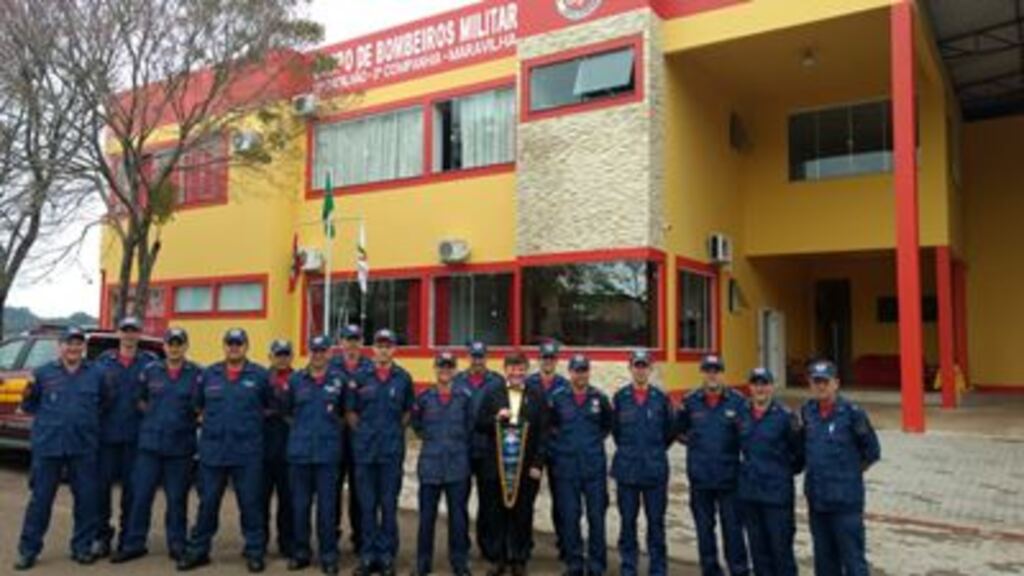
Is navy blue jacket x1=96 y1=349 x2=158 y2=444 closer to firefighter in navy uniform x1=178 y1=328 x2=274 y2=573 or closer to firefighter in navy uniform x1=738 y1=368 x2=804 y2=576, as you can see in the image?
firefighter in navy uniform x1=178 y1=328 x2=274 y2=573

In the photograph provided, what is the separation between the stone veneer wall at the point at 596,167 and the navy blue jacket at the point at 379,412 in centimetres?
1075

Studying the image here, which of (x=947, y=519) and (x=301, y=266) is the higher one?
(x=301, y=266)

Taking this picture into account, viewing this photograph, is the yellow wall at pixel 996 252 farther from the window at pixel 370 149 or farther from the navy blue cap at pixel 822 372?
the navy blue cap at pixel 822 372

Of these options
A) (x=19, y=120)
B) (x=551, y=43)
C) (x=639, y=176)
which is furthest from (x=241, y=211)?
(x=639, y=176)

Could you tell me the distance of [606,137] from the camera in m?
19.0

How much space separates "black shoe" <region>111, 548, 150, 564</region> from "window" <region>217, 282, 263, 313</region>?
668 inches

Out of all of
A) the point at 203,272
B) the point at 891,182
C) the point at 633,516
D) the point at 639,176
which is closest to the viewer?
→ the point at 633,516

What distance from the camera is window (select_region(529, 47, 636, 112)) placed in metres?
18.9

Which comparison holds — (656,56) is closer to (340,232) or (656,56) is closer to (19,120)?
(340,232)

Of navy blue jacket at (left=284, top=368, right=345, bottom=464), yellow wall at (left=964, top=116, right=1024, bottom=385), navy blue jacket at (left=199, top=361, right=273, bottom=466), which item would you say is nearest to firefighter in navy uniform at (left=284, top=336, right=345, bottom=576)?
navy blue jacket at (left=284, top=368, right=345, bottom=464)

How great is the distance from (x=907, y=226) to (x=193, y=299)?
18245 mm

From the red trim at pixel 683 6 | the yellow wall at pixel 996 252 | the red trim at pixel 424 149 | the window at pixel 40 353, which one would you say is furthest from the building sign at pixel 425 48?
the yellow wall at pixel 996 252

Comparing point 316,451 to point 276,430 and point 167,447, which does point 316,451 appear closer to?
point 276,430

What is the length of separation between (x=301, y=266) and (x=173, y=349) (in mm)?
16297
